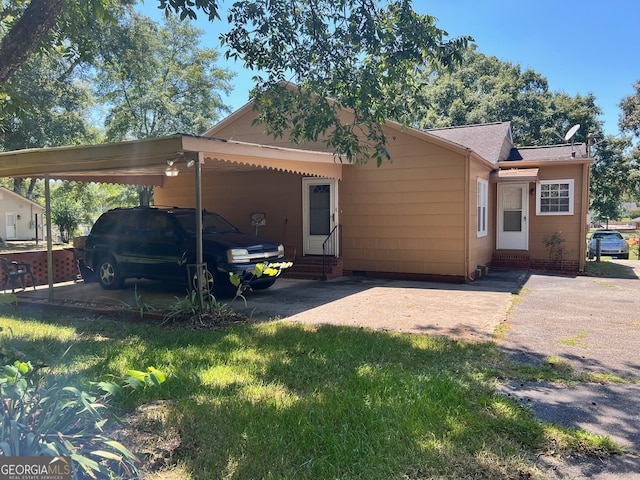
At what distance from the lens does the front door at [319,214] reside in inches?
468

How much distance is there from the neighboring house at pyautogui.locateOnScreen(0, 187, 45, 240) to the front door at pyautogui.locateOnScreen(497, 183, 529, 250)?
120ft

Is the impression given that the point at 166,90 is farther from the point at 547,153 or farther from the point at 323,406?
the point at 323,406

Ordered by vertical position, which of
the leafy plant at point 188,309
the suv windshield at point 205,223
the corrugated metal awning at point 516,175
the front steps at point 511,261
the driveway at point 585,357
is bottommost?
the driveway at point 585,357

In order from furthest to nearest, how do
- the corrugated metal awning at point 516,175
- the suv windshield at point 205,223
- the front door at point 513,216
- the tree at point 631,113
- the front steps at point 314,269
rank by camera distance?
the tree at point 631,113 → the front door at point 513,216 → the corrugated metal awning at point 516,175 → the front steps at point 314,269 → the suv windshield at point 205,223

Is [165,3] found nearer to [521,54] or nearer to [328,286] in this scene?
[328,286]

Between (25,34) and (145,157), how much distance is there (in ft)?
10.5

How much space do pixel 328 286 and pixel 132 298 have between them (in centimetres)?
413

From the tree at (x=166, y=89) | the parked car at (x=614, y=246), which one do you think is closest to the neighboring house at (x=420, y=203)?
Answer: the parked car at (x=614, y=246)

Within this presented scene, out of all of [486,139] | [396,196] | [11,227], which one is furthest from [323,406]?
[11,227]

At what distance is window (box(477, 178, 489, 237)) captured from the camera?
11.9m

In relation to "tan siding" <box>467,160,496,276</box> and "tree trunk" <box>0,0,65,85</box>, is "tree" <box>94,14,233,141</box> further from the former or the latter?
"tree trunk" <box>0,0,65,85</box>

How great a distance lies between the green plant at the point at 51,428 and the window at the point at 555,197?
13641 millimetres

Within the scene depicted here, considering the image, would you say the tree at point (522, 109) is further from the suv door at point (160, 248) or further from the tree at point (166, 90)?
the suv door at point (160, 248)

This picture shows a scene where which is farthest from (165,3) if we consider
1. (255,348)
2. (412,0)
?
(255,348)
